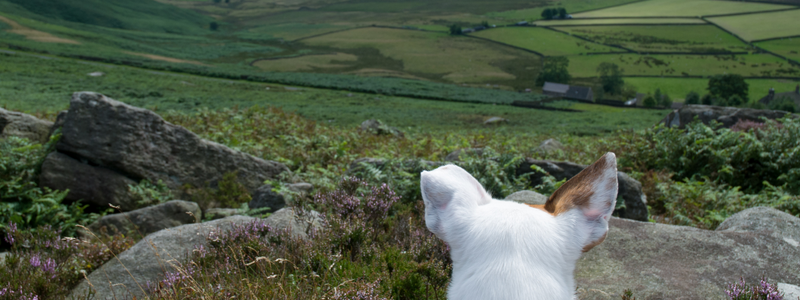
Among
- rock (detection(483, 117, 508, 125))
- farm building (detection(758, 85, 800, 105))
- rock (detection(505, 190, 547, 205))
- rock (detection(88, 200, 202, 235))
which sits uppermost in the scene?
rock (detection(505, 190, 547, 205))

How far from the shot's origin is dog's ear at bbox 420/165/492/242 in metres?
1.81

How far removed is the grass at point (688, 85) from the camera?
69000 mm

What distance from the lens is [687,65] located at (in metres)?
86.8

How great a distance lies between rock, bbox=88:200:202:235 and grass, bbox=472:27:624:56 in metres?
106

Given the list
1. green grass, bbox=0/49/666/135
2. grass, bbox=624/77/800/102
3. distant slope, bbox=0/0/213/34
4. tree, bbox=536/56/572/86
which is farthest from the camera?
distant slope, bbox=0/0/213/34

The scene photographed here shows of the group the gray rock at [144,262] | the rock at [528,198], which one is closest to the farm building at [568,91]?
the rock at [528,198]

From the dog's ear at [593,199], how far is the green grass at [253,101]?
952 inches

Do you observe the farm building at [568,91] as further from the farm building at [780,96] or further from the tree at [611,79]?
the farm building at [780,96]

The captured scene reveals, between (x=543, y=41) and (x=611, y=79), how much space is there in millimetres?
33975

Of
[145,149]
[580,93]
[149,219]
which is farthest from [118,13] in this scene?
[149,219]

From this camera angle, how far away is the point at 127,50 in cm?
8875

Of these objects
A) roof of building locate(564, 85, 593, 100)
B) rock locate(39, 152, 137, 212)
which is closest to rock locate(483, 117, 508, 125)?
rock locate(39, 152, 137, 212)

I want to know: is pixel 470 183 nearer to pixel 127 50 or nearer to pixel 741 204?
pixel 741 204

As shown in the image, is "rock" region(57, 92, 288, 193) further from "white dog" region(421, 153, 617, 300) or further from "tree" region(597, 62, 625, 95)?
"tree" region(597, 62, 625, 95)
